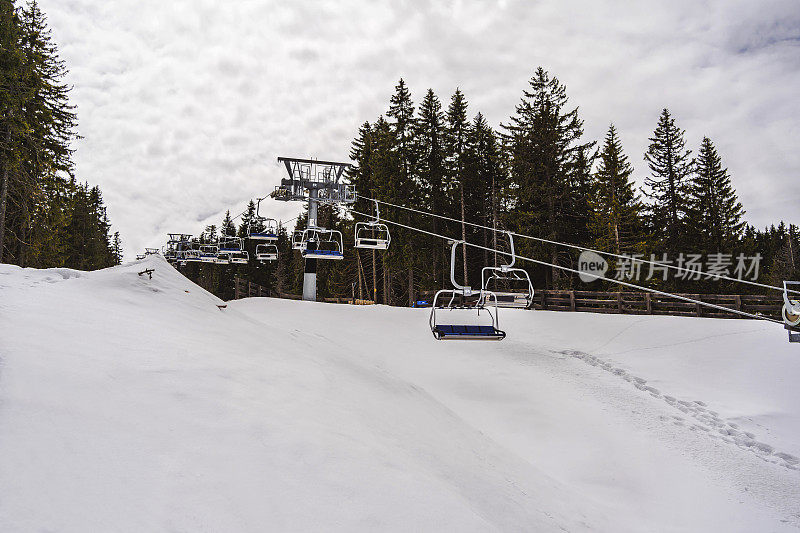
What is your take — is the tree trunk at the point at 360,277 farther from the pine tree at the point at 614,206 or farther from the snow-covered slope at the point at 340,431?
the snow-covered slope at the point at 340,431

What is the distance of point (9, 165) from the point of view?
66.1 feet

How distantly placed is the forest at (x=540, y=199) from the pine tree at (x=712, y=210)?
0.25 ft

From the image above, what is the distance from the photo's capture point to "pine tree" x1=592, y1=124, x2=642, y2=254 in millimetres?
30319

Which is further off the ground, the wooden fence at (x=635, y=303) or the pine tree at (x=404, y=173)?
the pine tree at (x=404, y=173)

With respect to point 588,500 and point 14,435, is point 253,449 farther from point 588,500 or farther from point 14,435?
point 588,500

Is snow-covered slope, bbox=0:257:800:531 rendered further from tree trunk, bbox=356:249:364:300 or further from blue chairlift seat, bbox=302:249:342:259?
tree trunk, bbox=356:249:364:300

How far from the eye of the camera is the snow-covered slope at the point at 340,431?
258cm

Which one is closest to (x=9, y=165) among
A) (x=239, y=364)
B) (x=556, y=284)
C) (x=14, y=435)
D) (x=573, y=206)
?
(x=239, y=364)

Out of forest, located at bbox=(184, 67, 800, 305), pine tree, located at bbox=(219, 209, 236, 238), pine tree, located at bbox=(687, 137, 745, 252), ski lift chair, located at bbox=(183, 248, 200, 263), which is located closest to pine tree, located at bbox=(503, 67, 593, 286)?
forest, located at bbox=(184, 67, 800, 305)

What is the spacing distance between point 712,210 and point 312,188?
30.1 m

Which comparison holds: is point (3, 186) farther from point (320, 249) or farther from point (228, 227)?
point (228, 227)

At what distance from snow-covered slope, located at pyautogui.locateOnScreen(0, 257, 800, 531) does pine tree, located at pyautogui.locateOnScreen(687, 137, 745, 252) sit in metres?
23.0

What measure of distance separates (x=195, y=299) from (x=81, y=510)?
820 centimetres

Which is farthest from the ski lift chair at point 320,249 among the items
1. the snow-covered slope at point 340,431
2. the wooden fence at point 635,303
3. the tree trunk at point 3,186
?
the tree trunk at point 3,186
